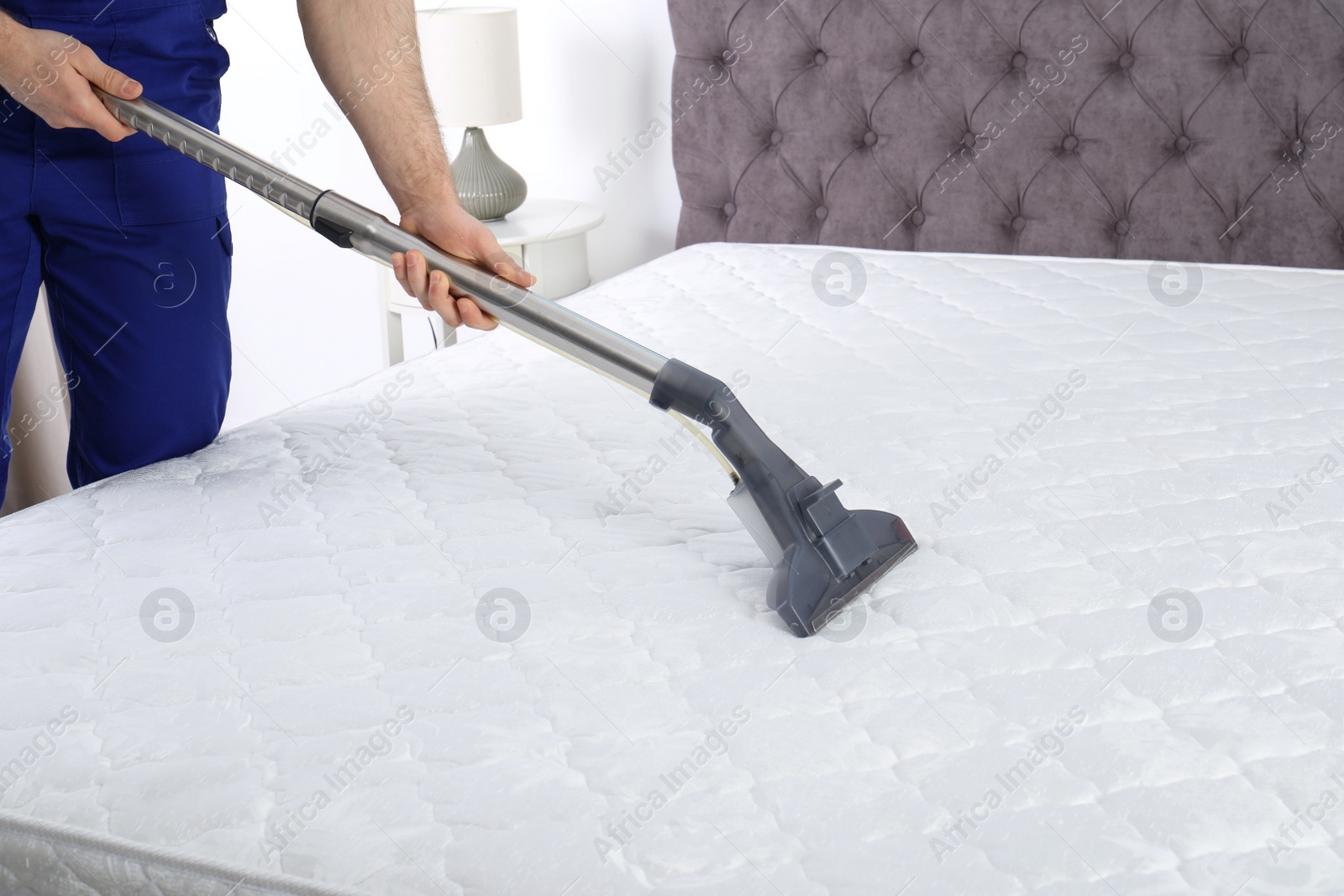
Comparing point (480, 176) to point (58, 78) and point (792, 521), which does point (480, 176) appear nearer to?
point (58, 78)

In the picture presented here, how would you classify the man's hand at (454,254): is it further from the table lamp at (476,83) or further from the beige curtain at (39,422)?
the beige curtain at (39,422)

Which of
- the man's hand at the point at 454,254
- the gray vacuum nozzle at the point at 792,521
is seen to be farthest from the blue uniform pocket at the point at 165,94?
the gray vacuum nozzle at the point at 792,521

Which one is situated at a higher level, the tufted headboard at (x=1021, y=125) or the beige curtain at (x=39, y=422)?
the tufted headboard at (x=1021, y=125)

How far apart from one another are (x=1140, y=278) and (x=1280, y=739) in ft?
3.67

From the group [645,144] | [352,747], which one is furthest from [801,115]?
[352,747]

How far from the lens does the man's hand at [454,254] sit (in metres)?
1.02

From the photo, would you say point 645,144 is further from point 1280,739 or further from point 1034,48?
point 1280,739

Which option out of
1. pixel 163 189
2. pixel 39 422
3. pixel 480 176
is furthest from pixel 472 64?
pixel 39 422

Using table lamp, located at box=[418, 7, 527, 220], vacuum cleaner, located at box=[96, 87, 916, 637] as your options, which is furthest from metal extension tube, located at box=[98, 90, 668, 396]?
table lamp, located at box=[418, 7, 527, 220]

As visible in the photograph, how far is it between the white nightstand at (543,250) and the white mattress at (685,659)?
2.51 feet

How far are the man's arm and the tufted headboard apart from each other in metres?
0.83

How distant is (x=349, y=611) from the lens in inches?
35.6

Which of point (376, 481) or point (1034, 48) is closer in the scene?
point (376, 481)

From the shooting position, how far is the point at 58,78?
102cm
